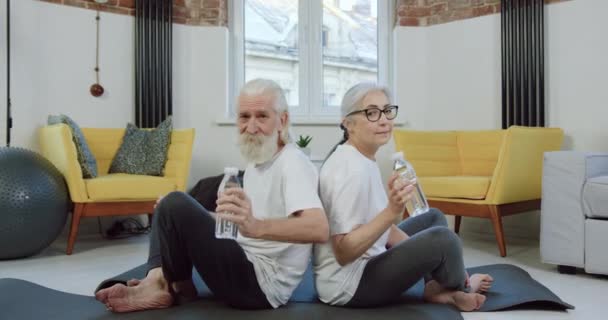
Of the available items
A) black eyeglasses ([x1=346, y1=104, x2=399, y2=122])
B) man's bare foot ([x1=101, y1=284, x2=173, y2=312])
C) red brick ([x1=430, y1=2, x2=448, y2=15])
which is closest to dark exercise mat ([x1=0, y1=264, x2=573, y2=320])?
man's bare foot ([x1=101, y1=284, x2=173, y2=312])

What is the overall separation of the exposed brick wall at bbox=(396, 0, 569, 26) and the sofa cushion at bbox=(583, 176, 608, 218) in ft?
6.59

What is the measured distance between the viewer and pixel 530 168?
324 cm

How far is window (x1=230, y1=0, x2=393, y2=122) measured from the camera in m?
4.64

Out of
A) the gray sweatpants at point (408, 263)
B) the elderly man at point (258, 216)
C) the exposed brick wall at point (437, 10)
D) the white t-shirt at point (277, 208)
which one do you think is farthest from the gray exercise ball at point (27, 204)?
the exposed brick wall at point (437, 10)

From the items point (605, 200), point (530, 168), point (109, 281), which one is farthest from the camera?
point (530, 168)

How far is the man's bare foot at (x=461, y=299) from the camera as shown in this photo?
1.86m

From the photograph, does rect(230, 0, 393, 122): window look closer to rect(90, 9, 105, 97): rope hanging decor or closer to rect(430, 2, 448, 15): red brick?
rect(430, 2, 448, 15): red brick

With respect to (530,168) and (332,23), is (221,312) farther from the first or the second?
(332,23)

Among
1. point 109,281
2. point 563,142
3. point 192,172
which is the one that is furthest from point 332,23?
point 109,281

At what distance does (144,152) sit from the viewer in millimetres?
3754

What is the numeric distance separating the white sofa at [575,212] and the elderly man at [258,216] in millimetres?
1558

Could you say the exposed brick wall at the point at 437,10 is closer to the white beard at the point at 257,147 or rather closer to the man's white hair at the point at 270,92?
the man's white hair at the point at 270,92

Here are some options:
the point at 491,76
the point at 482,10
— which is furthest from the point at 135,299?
the point at 482,10

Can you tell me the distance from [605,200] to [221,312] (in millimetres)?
1824
